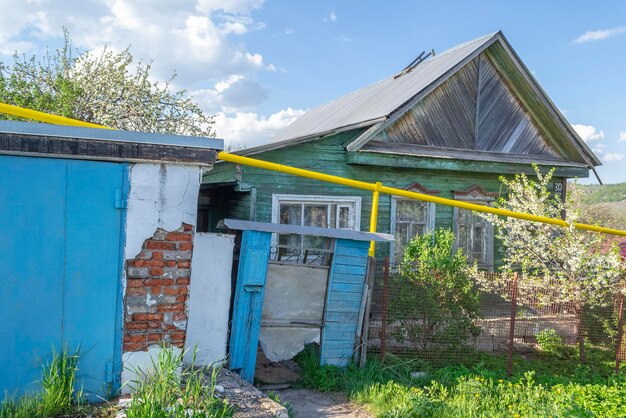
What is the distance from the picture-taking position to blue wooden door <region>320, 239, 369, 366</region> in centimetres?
646

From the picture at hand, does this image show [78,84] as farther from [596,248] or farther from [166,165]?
[596,248]

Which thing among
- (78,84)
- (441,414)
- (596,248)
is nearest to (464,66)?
(596,248)

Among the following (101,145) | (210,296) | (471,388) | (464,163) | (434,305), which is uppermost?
(464,163)

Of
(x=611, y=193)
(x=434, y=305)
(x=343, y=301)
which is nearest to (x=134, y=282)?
(x=343, y=301)

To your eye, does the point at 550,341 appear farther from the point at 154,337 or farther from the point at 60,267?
the point at 60,267

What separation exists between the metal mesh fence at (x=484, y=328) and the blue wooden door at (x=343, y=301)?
1.31 ft

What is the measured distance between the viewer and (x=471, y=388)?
5996 mm

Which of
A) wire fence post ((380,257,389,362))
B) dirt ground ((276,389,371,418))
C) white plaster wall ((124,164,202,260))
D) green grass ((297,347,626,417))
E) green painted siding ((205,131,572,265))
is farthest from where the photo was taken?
green painted siding ((205,131,572,265))

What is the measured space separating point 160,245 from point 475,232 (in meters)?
8.07

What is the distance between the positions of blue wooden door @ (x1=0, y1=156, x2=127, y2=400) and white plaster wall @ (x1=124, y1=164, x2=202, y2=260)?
0.11m

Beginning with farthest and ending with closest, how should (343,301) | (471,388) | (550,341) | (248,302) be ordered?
(550,341)
(343,301)
(471,388)
(248,302)

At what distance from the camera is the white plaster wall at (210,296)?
5.52 metres

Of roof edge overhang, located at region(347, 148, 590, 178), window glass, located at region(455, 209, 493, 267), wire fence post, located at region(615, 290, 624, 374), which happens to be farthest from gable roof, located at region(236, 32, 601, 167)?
wire fence post, located at region(615, 290, 624, 374)

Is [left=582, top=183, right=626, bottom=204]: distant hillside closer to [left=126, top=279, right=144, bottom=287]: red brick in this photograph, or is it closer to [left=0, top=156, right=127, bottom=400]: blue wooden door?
[left=126, top=279, right=144, bottom=287]: red brick
